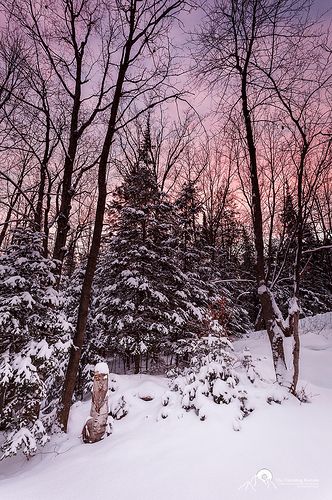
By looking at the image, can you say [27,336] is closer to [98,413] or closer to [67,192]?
[98,413]

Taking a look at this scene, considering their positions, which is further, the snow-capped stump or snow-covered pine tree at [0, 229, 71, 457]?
the snow-capped stump

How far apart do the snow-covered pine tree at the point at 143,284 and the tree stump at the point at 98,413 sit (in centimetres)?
479

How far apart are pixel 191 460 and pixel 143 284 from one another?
7.25 meters

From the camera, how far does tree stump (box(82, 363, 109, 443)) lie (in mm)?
6090

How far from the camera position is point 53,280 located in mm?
7488

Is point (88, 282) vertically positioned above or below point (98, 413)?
above

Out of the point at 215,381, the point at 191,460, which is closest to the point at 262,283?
the point at 215,381

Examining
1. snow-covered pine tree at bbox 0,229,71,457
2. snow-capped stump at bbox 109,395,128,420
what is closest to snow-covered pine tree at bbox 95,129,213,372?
snow-capped stump at bbox 109,395,128,420

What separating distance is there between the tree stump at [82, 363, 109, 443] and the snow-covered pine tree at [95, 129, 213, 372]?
479 cm

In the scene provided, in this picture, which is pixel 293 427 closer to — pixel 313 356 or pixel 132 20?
pixel 313 356

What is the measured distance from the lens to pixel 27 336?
23.2 feet

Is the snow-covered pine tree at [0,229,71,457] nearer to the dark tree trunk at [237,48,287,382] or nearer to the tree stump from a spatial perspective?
the tree stump

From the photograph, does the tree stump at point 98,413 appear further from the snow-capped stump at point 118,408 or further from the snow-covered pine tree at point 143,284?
the snow-covered pine tree at point 143,284

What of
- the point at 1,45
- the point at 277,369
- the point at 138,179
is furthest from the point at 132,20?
the point at 277,369
